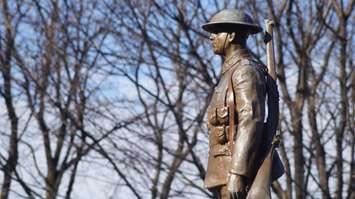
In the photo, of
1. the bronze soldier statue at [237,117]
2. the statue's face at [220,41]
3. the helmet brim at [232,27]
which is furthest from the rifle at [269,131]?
the statue's face at [220,41]

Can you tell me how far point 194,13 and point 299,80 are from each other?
6.99 feet

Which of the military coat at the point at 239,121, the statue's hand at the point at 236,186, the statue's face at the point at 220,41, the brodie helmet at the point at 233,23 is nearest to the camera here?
the statue's hand at the point at 236,186

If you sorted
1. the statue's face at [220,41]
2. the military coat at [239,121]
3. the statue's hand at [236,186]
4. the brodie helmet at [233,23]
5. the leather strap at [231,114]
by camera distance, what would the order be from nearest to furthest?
1. the statue's hand at [236,186]
2. the military coat at [239,121]
3. the leather strap at [231,114]
4. the brodie helmet at [233,23]
5. the statue's face at [220,41]

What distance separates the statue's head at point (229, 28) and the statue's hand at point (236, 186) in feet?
3.70

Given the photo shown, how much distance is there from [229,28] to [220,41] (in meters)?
0.12

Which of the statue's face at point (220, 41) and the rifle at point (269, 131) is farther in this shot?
the statue's face at point (220, 41)

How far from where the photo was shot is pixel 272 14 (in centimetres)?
2069

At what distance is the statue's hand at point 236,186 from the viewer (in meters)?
9.23

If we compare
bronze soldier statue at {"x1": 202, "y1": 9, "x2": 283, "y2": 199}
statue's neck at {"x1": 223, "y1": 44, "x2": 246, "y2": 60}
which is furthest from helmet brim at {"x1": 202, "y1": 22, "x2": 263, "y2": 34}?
statue's neck at {"x1": 223, "y1": 44, "x2": 246, "y2": 60}

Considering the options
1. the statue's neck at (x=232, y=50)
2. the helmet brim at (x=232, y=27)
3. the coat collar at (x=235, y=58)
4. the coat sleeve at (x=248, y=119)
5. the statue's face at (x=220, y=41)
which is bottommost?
the coat sleeve at (x=248, y=119)

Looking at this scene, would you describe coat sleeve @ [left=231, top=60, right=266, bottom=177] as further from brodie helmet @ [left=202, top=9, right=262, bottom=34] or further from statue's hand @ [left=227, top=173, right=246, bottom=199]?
brodie helmet @ [left=202, top=9, right=262, bottom=34]

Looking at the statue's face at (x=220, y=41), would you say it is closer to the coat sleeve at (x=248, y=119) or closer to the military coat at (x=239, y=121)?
the military coat at (x=239, y=121)

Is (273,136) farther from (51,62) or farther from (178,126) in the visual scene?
(51,62)

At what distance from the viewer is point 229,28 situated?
984cm
